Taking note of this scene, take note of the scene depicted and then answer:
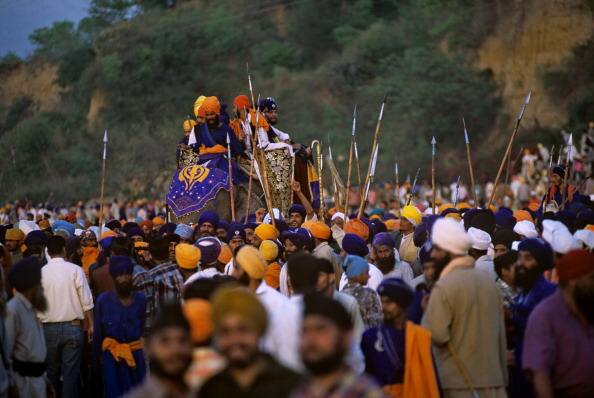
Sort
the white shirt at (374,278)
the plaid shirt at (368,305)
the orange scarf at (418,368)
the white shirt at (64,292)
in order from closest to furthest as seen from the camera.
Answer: the orange scarf at (418,368) → the plaid shirt at (368,305) → the white shirt at (374,278) → the white shirt at (64,292)

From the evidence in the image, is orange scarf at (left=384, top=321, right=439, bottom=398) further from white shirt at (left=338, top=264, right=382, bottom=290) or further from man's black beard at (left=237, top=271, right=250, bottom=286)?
white shirt at (left=338, top=264, right=382, bottom=290)

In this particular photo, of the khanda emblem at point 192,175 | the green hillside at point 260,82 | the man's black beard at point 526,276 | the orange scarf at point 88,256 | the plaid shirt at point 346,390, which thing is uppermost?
the plaid shirt at point 346,390

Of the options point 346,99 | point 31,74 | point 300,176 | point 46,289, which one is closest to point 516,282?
point 46,289

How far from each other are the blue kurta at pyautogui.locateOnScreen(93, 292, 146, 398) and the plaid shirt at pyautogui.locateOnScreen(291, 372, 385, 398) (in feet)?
15.3

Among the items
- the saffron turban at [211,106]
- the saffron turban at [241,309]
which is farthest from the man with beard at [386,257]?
the saffron turban at [211,106]

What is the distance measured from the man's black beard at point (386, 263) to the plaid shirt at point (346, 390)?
5.43m

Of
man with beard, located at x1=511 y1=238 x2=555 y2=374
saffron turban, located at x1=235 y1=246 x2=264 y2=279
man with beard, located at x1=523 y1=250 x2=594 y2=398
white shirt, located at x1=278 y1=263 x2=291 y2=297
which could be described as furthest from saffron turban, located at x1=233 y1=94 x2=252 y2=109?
man with beard, located at x1=523 y1=250 x2=594 y2=398

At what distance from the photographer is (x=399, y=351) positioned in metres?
8.29

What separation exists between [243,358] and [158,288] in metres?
4.45

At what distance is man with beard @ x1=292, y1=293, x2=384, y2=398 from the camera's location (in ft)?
19.5

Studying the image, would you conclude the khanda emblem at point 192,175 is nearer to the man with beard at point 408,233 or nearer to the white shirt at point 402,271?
the man with beard at point 408,233

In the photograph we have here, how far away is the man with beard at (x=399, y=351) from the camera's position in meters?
8.23

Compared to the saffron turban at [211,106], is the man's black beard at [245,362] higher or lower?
higher

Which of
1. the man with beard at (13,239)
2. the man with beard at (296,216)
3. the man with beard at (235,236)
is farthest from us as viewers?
the man with beard at (296,216)
